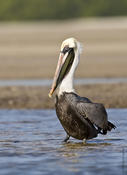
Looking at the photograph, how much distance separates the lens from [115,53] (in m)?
29.8

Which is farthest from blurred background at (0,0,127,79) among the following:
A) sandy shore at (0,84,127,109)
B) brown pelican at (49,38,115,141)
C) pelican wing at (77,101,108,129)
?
pelican wing at (77,101,108,129)

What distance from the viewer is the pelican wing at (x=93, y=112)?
30.0 ft

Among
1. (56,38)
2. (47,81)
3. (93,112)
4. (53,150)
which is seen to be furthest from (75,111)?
(56,38)

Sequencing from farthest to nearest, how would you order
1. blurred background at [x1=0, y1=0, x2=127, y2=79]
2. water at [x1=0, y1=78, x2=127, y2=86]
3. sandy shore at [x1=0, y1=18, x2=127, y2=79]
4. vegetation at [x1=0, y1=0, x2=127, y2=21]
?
vegetation at [x1=0, y1=0, x2=127, y2=21], blurred background at [x1=0, y1=0, x2=127, y2=79], sandy shore at [x1=0, y1=18, x2=127, y2=79], water at [x1=0, y1=78, x2=127, y2=86]

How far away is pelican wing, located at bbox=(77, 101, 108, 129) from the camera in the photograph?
916 centimetres

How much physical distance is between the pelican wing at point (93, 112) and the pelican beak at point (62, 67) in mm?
490

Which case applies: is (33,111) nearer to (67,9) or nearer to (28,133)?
(28,133)

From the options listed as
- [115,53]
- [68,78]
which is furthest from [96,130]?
[115,53]

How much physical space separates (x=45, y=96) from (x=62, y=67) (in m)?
5.66

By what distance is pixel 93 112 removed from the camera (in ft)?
30.1

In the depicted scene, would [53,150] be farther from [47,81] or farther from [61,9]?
[61,9]

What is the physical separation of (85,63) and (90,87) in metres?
8.01

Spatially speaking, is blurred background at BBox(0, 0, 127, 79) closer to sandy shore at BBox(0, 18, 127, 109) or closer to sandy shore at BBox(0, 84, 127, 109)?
sandy shore at BBox(0, 18, 127, 109)

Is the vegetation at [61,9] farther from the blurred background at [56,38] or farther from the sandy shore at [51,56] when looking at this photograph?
the sandy shore at [51,56]
